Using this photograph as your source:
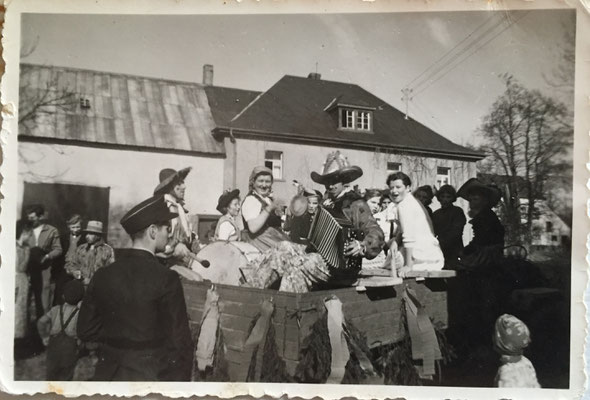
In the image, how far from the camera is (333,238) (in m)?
5.32

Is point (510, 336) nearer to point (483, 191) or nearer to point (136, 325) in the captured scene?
point (483, 191)

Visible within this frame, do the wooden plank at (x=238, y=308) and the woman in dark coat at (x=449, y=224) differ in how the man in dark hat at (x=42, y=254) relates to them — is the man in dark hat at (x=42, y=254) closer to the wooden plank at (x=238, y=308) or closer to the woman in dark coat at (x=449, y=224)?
the wooden plank at (x=238, y=308)

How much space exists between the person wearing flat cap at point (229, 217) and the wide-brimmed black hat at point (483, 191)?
2000mm

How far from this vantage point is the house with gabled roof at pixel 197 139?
207 inches

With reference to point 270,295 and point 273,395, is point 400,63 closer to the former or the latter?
point 270,295

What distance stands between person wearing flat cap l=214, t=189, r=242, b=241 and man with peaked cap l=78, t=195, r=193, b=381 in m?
0.59

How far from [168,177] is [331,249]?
1.58 meters

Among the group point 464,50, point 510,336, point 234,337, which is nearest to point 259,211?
point 234,337

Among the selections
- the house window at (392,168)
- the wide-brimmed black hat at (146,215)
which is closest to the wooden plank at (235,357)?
the wide-brimmed black hat at (146,215)

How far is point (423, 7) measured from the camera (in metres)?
5.28

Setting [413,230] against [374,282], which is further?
[413,230]

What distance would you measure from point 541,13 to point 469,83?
2.81ft

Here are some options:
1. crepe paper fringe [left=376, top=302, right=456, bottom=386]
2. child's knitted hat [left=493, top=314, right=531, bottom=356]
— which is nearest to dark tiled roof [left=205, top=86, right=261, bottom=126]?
crepe paper fringe [left=376, top=302, right=456, bottom=386]

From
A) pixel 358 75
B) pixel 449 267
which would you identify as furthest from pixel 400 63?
pixel 449 267
